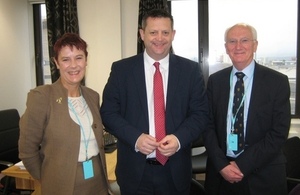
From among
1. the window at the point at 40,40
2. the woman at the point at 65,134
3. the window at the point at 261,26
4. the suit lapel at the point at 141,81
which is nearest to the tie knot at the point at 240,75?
the suit lapel at the point at 141,81

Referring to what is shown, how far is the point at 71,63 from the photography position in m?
1.57

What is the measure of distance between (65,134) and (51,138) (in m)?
0.08

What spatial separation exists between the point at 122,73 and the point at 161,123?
15.5 inches

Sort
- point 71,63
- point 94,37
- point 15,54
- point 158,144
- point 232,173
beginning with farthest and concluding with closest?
point 15,54 < point 94,37 < point 232,173 < point 71,63 < point 158,144

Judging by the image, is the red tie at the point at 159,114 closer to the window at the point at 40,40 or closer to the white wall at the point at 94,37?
the white wall at the point at 94,37

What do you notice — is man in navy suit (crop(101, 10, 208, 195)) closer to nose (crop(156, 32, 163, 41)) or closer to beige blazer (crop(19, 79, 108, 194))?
nose (crop(156, 32, 163, 41))

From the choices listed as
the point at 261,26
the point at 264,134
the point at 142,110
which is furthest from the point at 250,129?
the point at 261,26

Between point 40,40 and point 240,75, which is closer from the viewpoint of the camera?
point 240,75

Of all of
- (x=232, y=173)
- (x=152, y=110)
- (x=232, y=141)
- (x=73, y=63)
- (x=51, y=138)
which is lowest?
(x=232, y=173)

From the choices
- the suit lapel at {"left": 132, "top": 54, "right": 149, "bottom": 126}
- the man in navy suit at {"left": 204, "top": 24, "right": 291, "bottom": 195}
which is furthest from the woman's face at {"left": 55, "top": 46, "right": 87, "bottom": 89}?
the man in navy suit at {"left": 204, "top": 24, "right": 291, "bottom": 195}

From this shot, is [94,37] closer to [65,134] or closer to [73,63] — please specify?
[73,63]

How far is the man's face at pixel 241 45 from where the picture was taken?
1738 millimetres

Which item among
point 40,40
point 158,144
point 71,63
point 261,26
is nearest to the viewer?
point 158,144

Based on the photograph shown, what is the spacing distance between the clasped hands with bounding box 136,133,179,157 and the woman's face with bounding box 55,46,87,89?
52 centimetres
